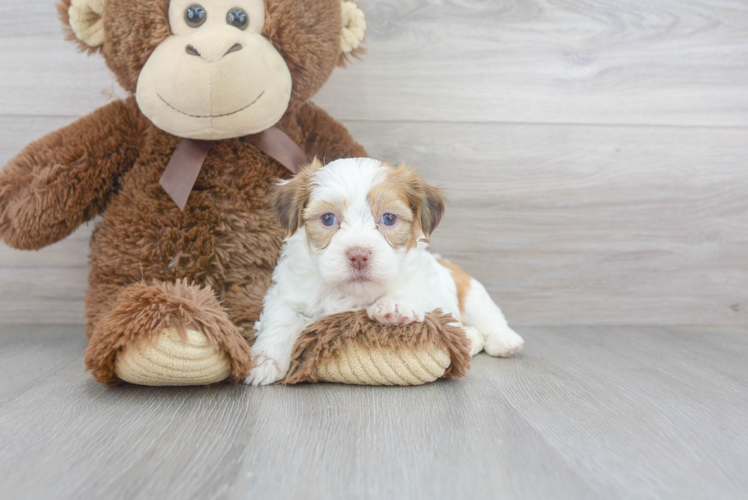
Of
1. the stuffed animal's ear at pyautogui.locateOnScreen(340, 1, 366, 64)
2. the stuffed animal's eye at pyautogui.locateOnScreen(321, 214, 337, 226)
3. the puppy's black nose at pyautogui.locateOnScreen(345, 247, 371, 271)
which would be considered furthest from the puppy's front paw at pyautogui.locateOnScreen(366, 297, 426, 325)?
the stuffed animal's ear at pyautogui.locateOnScreen(340, 1, 366, 64)

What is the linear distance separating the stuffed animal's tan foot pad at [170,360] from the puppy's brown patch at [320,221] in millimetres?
332

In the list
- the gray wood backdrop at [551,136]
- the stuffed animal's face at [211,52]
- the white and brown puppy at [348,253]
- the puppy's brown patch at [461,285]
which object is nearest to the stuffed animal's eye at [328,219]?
the white and brown puppy at [348,253]

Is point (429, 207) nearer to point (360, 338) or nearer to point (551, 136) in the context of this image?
point (360, 338)

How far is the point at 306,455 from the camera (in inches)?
35.4

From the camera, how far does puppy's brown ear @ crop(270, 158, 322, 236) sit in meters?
1.35

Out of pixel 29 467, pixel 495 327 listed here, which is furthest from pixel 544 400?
pixel 29 467

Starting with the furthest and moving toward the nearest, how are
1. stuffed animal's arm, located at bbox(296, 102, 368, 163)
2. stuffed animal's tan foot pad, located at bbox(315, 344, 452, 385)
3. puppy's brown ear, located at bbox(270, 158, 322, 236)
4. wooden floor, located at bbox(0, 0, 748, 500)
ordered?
wooden floor, located at bbox(0, 0, 748, 500), stuffed animal's arm, located at bbox(296, 102, 368, 163), puppy's brown ear, located at bbox(270, 158, 322, 236), stuffed animal's tan foot pad, located at bbox(315, 344, 452, 385)

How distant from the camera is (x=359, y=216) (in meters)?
1.27

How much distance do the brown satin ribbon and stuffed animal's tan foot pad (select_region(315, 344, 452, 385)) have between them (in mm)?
560

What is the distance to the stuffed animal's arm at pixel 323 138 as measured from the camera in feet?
5.40

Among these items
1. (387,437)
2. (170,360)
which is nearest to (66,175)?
(170,360)

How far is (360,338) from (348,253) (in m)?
0.20

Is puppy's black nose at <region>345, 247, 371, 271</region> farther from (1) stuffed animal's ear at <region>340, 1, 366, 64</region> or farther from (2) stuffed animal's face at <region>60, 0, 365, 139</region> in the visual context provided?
(1) stuffed animal's ear at <region>340, 1, 366, 64</region>

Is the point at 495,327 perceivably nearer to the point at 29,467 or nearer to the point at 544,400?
the point at 544,400
